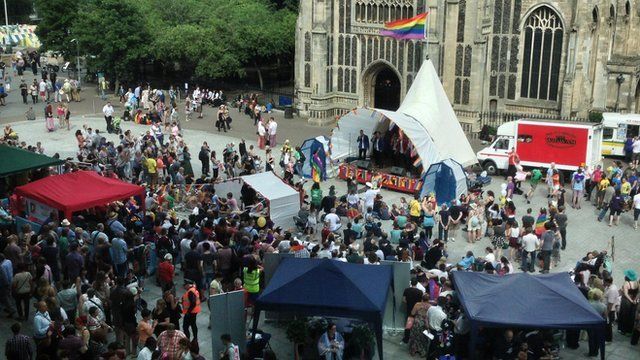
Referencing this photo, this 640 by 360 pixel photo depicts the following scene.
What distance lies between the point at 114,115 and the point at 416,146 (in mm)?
19590

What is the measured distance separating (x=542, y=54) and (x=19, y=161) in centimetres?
2373

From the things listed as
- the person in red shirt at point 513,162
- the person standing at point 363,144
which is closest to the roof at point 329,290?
the person in red shirt at point 513,162

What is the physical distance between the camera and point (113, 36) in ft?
154

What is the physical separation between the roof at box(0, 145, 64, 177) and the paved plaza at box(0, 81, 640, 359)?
6891mm

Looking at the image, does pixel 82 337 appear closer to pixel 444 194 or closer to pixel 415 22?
pixel 444 194

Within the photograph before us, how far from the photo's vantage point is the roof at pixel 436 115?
30406 mm

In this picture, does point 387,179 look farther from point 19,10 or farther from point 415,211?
point 19,10

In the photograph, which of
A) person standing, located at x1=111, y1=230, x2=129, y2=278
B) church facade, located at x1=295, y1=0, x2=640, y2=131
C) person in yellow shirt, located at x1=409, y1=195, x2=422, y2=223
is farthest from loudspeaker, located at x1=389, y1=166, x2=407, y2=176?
person standing, located at x1=111, y1=230, x2=129, y2=278

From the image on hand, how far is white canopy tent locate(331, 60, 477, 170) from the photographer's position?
1168 inches

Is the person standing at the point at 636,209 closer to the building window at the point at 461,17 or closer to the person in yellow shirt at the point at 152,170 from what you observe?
the building window at the point at 461,17

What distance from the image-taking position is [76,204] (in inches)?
835

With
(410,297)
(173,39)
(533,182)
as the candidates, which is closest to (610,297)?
(410,297)

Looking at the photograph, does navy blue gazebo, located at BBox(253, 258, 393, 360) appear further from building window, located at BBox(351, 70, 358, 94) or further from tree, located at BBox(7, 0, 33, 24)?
tree, located at BBox(7, 0, 33, 24)

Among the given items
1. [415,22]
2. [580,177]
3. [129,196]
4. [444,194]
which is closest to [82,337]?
[129,196]
